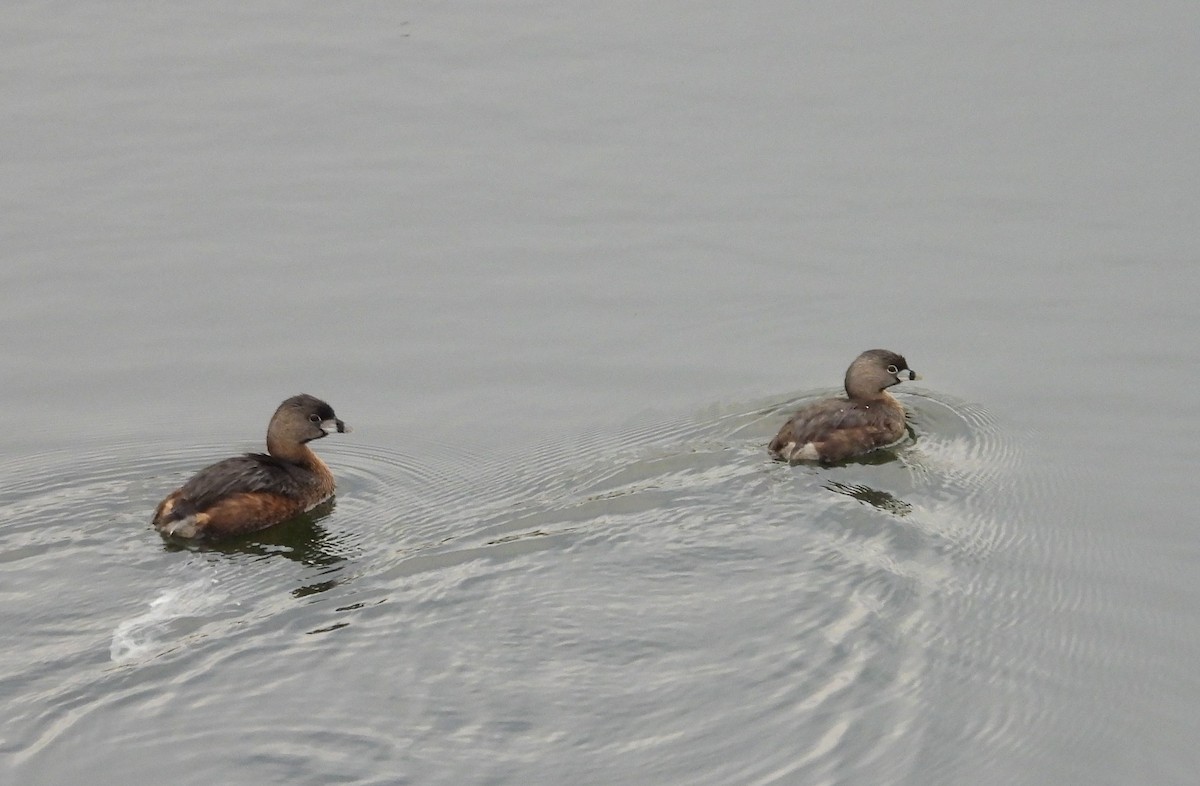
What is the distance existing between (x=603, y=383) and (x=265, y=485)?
2820mm

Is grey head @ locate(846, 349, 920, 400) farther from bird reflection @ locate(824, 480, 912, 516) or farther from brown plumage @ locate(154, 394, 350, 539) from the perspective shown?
brown plumage @ locate(154, 394, 350, 539)

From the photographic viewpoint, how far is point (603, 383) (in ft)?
41.8

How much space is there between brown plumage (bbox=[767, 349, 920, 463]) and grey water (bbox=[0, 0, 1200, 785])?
17 centimetres

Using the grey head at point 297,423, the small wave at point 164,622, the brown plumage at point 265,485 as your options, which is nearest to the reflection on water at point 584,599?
the small wave at point 164,622

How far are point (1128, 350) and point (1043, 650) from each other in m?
4.33

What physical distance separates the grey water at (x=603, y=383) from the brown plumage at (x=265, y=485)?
18 centimetres

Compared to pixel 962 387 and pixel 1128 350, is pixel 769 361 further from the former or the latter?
pixel 1128 350

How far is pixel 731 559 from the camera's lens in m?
10.0

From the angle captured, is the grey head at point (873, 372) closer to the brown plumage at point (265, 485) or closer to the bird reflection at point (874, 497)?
the bird reflection at point (874, 497)

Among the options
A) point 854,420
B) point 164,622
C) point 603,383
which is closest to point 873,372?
point 854,420

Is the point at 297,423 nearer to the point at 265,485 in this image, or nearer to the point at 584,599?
the point at 265,485

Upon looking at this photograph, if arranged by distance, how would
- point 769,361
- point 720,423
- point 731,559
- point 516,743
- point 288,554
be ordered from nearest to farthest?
point 516,743 → point 731,559 → point 288,554 → point 720,423 → point 769,361

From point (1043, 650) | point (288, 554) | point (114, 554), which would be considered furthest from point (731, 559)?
point (114, 554)

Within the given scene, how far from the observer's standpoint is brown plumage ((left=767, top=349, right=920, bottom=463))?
11.6 m
